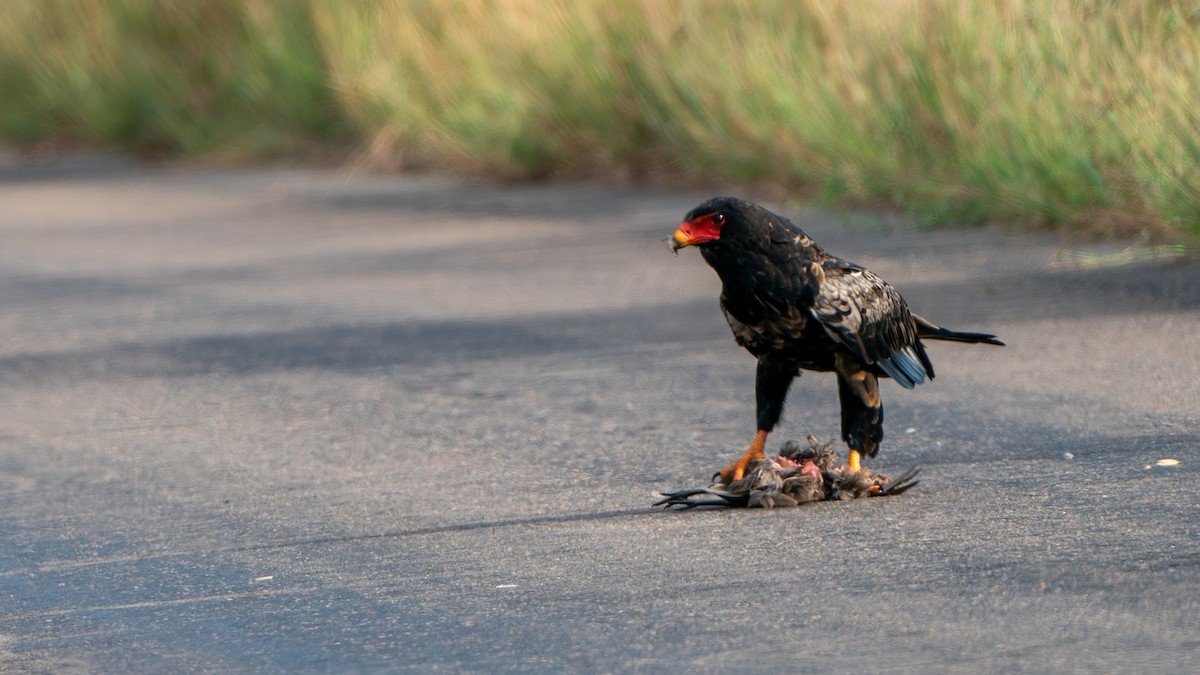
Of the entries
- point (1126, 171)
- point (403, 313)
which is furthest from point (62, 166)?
point (1126, 171)

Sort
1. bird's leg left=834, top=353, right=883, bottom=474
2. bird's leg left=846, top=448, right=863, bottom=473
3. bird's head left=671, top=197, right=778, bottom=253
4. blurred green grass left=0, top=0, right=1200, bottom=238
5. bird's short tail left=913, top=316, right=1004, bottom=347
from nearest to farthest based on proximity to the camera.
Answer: bird's head left=671, top=197, right=778, bottom=253 < bird's leg left=834, top=353, right=883, bottom=474 < bird's leg left=846, top=448, right=863, bottom=473 < bird's short tail left=913, top=316, right=1004, bottom=347 < blurred green grass left=0, top=0, right=1200, bottom=238

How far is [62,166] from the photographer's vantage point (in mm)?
20156

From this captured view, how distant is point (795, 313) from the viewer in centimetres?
510

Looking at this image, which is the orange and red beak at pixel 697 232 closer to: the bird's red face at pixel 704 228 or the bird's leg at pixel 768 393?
the bird's red face at pixel 704 228

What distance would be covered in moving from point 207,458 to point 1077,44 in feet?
19.4

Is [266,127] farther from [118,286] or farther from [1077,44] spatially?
[1077,44]

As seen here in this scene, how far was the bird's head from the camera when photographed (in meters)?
5.06

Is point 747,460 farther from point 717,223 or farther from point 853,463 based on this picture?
point 717,223

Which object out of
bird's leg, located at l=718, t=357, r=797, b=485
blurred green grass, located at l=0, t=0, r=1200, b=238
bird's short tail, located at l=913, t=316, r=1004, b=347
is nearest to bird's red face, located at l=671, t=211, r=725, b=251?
bird's leg, located at l=718, t=357, r=797, b=485

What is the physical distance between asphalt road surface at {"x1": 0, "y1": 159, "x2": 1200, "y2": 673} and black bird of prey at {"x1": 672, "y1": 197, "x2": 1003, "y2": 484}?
0.87 ft

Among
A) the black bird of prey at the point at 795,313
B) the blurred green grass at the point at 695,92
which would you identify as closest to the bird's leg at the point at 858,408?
the black bird of prey at the point at 795,313

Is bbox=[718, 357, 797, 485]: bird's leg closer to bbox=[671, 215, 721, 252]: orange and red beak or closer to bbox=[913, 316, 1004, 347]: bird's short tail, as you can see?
bbox=[671, 215, 721, 252]: orange and red beak

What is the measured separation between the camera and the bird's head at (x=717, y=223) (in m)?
5.06

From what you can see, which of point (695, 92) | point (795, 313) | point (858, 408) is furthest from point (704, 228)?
point (695, 92)
